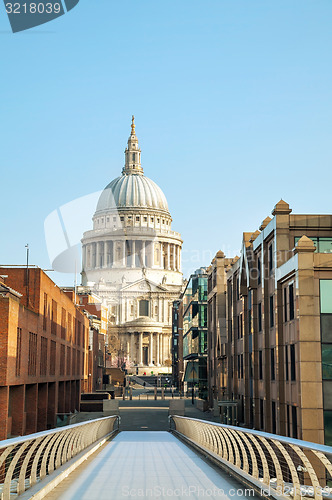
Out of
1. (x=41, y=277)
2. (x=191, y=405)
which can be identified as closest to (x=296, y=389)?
(x=41, y=277)

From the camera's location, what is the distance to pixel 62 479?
1432 cm

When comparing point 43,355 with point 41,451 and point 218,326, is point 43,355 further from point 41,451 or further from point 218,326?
point 41,451

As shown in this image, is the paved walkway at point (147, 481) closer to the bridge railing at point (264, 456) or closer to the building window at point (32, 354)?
the bridge railing at point (264, 456)

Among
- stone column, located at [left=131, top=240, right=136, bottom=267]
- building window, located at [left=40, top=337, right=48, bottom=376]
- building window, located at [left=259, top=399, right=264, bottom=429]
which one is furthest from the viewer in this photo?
stone column, located at [left=131, top=240, right=136, bottom=267]

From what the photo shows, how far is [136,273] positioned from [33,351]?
478 ft

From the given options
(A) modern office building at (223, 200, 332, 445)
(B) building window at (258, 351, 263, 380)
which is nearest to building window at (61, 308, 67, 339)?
(A) modern office building at (223, 200, 332, 445)

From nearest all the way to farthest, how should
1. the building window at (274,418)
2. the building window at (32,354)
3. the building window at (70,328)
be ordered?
the building window at (274,418), the building window at (32,354), the building window at (70,328)

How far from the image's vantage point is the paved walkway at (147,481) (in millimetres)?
11984

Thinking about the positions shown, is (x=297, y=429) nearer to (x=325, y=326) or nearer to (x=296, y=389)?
(x=296, y=389)

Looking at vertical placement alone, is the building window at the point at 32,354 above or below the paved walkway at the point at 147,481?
above

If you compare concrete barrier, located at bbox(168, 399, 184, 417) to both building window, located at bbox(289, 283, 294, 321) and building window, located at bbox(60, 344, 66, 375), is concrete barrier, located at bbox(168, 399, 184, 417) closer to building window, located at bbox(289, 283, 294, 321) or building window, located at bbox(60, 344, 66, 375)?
building window, located at bbox(60, 344, 66, 375)

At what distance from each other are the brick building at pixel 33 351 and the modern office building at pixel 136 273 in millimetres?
98856

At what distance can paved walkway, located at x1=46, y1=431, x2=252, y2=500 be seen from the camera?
39.3ft

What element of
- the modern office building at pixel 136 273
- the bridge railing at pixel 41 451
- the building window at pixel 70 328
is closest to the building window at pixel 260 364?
the bridge railing at pixel 41 451
